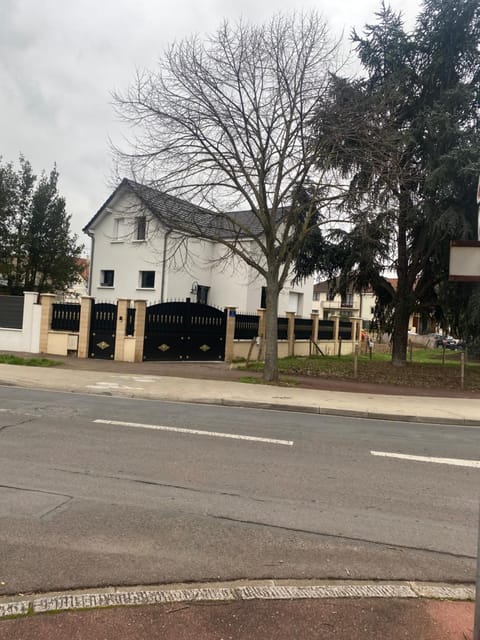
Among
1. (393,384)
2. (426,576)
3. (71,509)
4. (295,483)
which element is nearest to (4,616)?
(71,509)

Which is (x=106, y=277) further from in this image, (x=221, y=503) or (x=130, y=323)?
(x=221, y=503)

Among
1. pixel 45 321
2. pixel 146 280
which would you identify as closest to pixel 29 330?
pixel 45 321

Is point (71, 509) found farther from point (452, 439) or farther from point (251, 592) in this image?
point (452, 439)

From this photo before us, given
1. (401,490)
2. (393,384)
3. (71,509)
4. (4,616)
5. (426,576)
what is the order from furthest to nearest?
(393,384) → (401,490) → (71,509) → (426,576) → (4,616)

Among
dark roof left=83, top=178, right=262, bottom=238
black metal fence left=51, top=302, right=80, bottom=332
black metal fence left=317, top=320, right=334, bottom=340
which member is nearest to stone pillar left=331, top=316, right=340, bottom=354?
black metal fence left=317, top=320, right=334, bottom=340

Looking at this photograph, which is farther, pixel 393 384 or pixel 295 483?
pixel 393 384

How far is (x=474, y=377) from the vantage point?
17891mm

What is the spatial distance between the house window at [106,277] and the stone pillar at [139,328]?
13.2 meters

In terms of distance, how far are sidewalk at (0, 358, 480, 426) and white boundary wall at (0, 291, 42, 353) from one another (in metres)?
3.70

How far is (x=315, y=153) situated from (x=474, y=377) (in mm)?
10206

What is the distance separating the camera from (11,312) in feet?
61.6

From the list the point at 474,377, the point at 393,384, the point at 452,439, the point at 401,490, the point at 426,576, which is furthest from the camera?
the point at 474,377

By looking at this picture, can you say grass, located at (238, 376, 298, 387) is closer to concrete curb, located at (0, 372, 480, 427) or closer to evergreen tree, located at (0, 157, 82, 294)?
concrete curb, located at (0, 372, 480, 427)

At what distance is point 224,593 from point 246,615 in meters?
0.27
